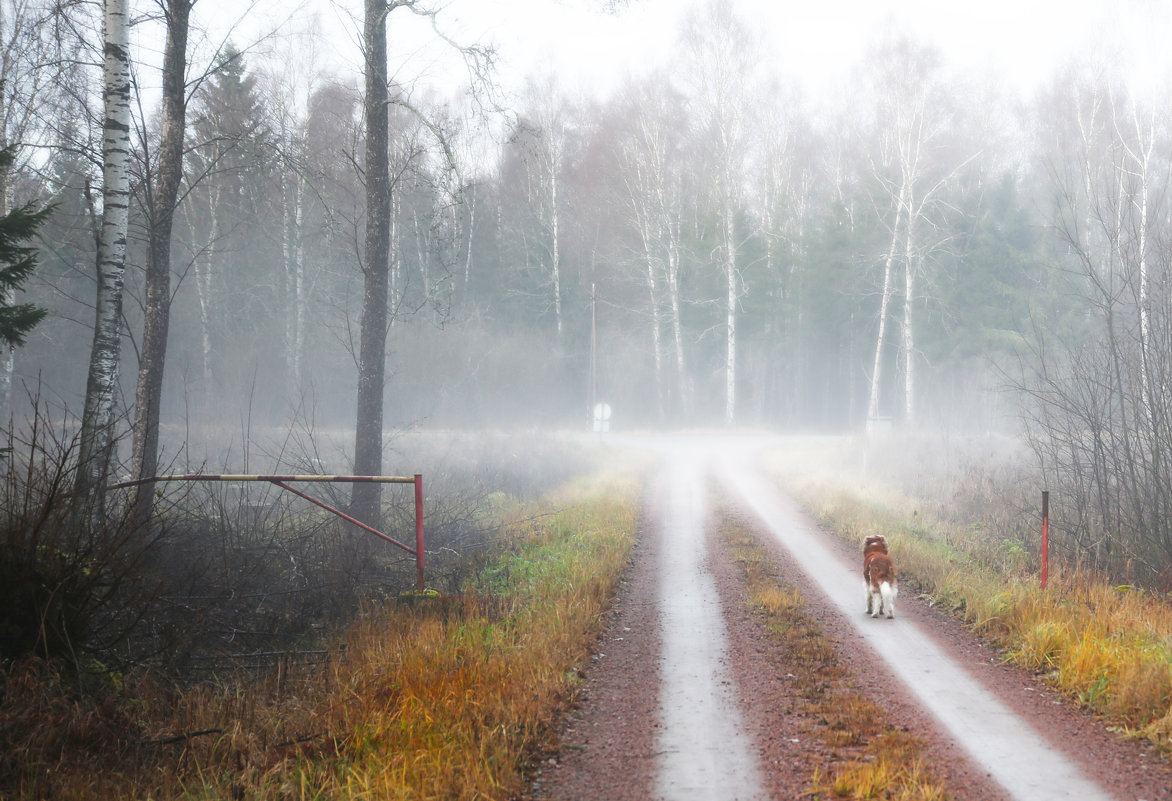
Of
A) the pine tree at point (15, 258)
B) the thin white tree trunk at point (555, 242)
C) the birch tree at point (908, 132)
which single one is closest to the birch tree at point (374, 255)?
the pine tree at point (15, 258)

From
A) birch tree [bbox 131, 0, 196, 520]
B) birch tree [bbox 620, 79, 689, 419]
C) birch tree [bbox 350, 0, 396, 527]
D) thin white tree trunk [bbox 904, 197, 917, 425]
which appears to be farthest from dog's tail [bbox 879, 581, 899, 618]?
birch tree [bbox 620, 79, 689, 419]

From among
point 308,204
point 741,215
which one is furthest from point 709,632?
point 741,215

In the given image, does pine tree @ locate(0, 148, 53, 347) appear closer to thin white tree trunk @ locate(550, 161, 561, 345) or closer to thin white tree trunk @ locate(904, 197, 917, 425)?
thin white tree trunk @ locate(904, 197, 917, 425)

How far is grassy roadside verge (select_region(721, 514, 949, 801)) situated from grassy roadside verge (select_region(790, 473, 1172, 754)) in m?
1.57

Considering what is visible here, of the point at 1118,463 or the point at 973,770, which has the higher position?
the point at 1118,463

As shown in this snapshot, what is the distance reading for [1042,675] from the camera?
6.41 meters

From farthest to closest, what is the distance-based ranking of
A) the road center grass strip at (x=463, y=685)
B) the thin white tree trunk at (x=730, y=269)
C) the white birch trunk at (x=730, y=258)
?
the thin white tree trunk at (x=730, y=269) → the white birch trunk at (x=730, y=258) → the road center grass strip at (x=463, y=685)

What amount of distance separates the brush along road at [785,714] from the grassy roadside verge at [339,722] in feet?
1.43

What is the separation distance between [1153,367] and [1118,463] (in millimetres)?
1317

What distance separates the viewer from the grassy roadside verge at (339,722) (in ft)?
13.8

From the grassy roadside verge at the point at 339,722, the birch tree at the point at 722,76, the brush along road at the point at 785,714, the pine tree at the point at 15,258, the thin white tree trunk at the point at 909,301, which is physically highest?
the birch tree at the point at 722,76

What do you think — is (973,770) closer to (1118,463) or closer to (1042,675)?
(1042,675)

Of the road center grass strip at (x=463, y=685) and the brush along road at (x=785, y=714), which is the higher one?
the road center grass strip at (x=463, y=685)

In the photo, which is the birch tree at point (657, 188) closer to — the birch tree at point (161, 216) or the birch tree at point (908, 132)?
the birch tree at point (908, 132)
